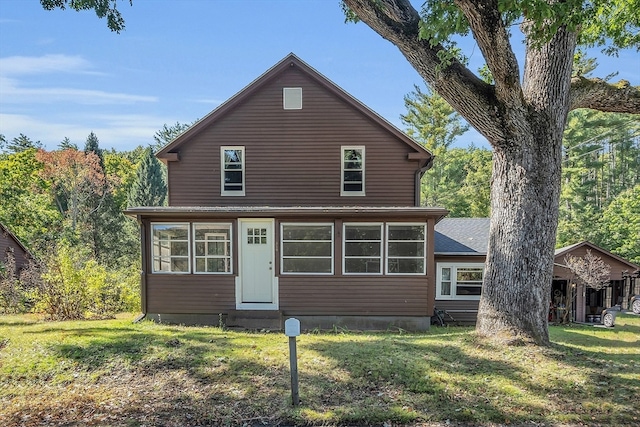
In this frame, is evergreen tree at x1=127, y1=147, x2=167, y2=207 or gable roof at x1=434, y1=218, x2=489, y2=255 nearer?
gable roof at x1=434, y1=218, x2=489, y2=255

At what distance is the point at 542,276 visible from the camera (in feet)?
18.4

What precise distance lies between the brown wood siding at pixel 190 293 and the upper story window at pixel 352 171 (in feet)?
14.6

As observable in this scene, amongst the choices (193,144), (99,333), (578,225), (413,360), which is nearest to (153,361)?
(99,333)

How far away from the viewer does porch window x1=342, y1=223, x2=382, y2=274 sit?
10086mm

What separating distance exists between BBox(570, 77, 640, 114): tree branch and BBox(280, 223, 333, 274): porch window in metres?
6.06

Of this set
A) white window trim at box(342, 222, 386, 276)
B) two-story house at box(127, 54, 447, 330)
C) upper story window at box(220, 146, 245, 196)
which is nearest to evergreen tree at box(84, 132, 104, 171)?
upper story window at box(220, 146, 245, 196)

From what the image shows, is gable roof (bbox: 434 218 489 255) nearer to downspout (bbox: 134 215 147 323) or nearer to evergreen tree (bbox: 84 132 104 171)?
downspout (bbox: 134 215 147 323)

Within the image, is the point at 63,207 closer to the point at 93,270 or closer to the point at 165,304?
the point at 93,270

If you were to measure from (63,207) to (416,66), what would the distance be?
3221cm

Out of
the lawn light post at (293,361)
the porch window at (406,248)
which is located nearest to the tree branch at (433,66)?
the lawn light post at (293,361)

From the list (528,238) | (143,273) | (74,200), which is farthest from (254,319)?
(74,200)

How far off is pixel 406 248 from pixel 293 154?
4543mm

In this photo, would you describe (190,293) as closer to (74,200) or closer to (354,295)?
(354,295)

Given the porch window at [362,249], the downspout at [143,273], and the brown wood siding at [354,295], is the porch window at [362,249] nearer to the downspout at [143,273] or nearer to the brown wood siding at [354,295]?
the brown wood siding at [354,295]
